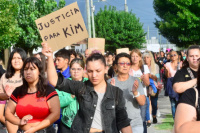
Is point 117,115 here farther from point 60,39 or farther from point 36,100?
point 60,39

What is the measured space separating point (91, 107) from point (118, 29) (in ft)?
178

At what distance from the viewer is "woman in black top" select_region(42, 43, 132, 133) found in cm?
427

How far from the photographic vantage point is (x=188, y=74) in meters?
5.64

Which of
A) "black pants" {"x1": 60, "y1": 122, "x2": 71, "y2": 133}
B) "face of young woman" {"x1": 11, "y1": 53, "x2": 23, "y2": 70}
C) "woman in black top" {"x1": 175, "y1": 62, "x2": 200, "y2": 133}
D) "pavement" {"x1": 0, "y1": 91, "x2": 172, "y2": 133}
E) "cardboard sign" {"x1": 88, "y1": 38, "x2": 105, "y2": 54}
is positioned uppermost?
"cardboard sign" {"x1": 88, "y1": 38, "x2": 105, "y2": 54}

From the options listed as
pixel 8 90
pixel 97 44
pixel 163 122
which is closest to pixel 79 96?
pixel 8 90

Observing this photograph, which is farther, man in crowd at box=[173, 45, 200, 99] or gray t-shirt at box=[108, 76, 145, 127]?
gray t-shirt at box=[108, 76, 145, 127]

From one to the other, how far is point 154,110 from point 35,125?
268 inches

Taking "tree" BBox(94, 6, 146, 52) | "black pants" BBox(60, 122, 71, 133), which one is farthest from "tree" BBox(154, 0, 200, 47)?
"black pants" BBox(60, 122, 71, 133)

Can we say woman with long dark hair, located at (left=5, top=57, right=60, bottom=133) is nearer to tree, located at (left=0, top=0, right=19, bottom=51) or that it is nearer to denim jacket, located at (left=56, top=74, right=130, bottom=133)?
denim jacket, located at (left=56, top=74, right=130, bottom=133)

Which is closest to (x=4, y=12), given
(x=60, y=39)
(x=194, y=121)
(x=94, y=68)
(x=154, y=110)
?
(x=154, y=110)

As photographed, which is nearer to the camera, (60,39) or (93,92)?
(93,92)

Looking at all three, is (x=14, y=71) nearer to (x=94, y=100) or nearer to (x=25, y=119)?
(x=25, y=119)

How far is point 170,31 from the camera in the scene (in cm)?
3925

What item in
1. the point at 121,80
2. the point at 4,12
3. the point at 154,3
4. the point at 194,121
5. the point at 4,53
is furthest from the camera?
the point at 154,3
